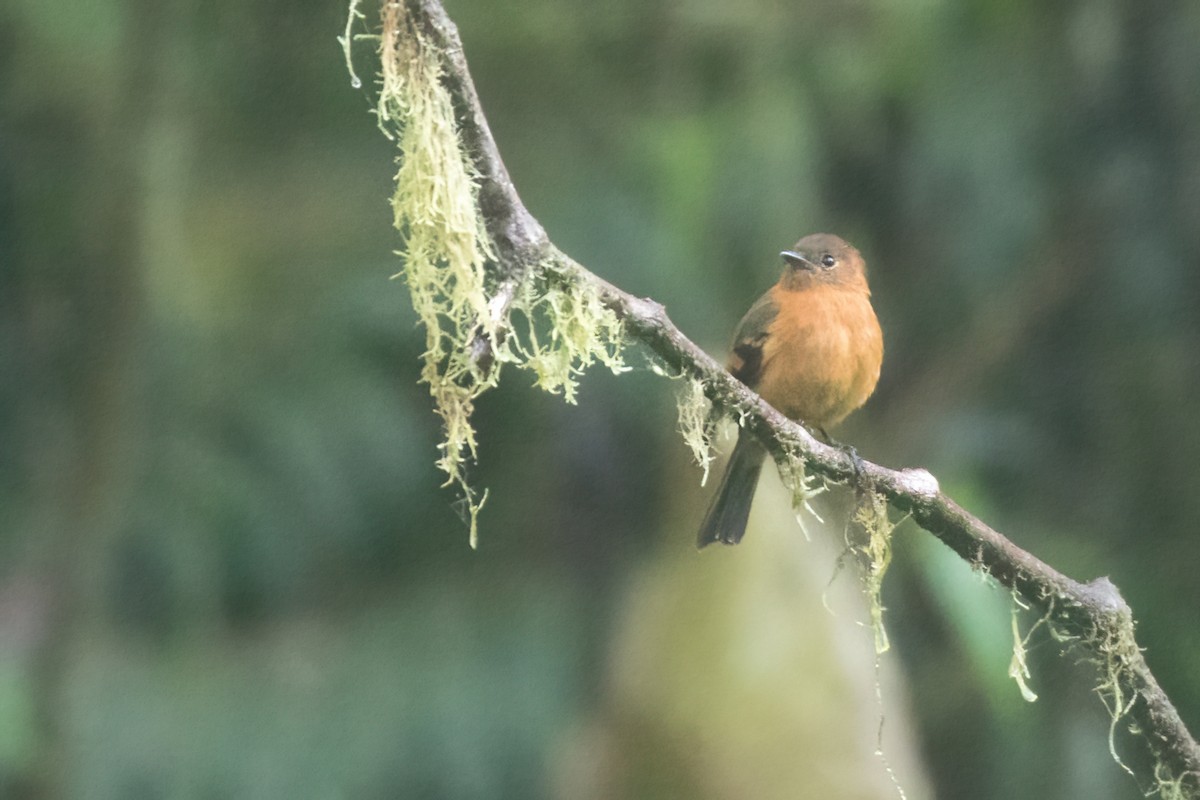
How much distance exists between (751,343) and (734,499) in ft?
1.07

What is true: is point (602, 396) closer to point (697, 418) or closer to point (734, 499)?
point (734, 499)

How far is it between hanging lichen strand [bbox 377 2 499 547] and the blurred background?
1.59 m

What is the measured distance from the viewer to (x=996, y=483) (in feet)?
11.9

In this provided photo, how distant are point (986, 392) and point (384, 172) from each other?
1766mm

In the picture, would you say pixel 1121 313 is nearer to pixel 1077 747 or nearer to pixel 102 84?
pixel 1077 747

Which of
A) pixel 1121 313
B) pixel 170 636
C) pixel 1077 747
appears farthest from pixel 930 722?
pixel 170 636

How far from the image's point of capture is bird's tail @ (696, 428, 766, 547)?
273cm

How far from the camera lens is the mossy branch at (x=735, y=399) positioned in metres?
1.49

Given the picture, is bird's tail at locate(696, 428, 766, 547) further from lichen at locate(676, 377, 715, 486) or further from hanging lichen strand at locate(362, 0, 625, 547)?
hanging lichen strand at locate(362, 0, 625, 547)

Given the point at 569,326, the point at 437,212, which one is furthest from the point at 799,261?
the point at 437,212

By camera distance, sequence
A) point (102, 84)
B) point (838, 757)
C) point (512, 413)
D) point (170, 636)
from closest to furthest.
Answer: point (838, 757)
point (102, 84)
point (170, 636)
point (512, 413)

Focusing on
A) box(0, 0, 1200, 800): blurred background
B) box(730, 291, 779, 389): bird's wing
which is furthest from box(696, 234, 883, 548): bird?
box(0, 0, 1200, 800): blurred background

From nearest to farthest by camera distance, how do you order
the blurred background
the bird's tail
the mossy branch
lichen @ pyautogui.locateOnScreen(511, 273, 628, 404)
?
the mossy branch, lichen @ pyautogui.locateOnScreen(511, 273, 628, 404), the bird's tail, the blurred background

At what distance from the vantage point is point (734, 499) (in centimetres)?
274
